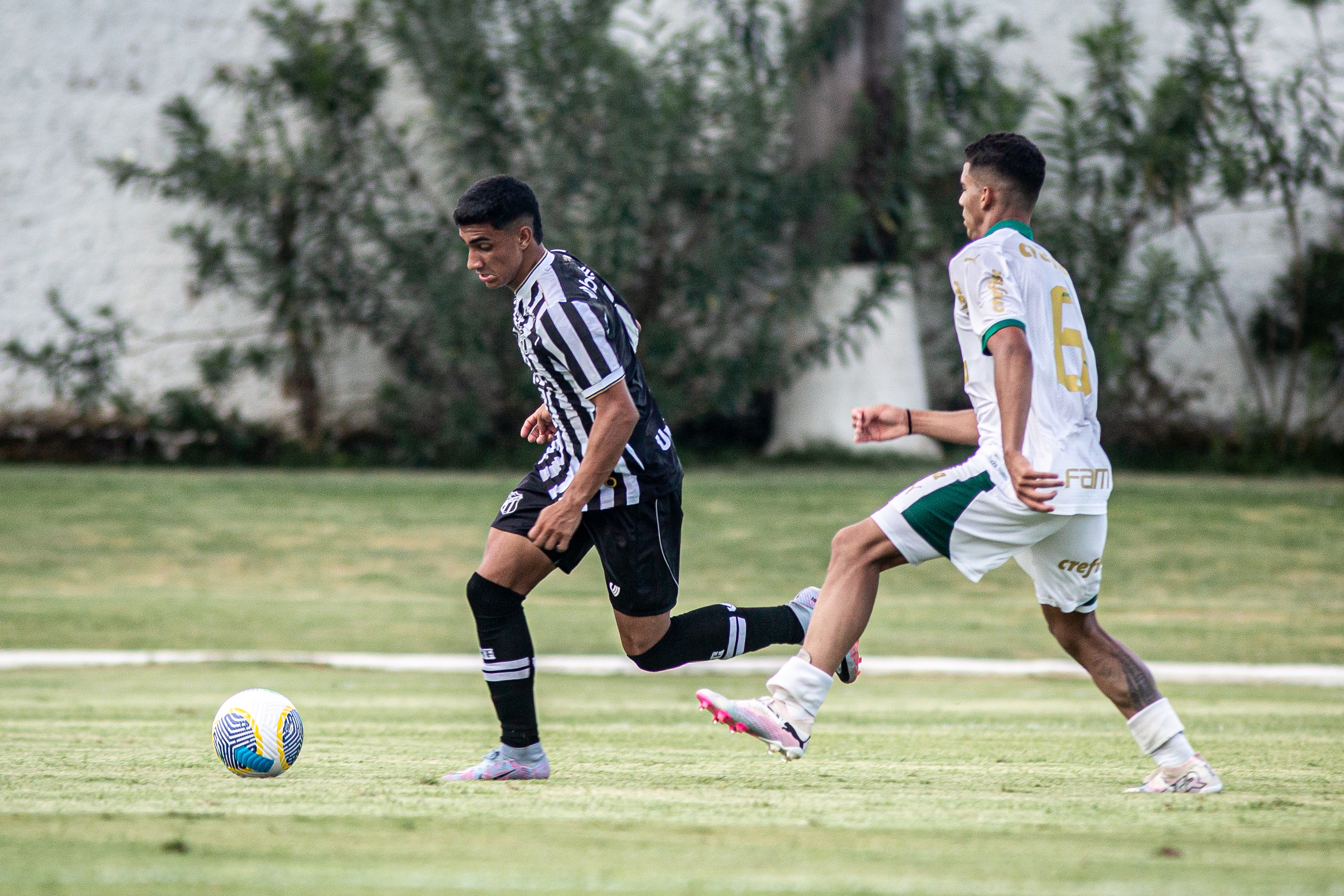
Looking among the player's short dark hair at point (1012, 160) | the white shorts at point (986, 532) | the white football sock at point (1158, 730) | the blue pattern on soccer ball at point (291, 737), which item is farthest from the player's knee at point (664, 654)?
the player's short dark hair at point (1012, 160)

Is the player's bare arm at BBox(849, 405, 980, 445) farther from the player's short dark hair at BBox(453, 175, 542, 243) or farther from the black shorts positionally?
the player's short dark hair at BBox(453, 175, 542, 243)

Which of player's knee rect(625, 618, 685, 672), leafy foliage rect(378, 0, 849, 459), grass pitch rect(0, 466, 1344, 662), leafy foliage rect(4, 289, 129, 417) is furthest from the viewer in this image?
leafy foliage rect(4, 289, 129, 417)

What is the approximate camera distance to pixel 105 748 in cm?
593

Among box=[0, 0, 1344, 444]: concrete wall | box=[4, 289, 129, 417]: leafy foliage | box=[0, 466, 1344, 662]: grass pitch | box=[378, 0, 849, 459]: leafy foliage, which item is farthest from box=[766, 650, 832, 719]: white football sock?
box=[4, 289, 129, 417]: leafy foliage

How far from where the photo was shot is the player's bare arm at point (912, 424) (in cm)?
538

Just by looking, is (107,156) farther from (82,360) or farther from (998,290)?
(998,290)

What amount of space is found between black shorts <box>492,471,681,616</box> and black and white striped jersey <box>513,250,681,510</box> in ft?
0.15

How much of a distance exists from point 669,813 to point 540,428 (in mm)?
2184

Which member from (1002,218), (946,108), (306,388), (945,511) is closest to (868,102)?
(946,108)

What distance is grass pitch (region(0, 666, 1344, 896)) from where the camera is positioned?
3.33 meters

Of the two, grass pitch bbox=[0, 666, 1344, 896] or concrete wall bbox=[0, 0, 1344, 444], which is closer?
grass pitch bbox=[0, 666, 1344, 896]

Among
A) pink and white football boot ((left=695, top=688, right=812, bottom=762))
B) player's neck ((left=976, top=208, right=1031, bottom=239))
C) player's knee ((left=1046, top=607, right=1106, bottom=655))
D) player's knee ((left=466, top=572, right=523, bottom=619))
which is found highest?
player's neck ((left=976, top=208, right=1031, bottom=239))

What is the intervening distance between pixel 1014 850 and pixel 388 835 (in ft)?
5.04

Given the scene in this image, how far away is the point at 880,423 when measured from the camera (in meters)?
5.50
